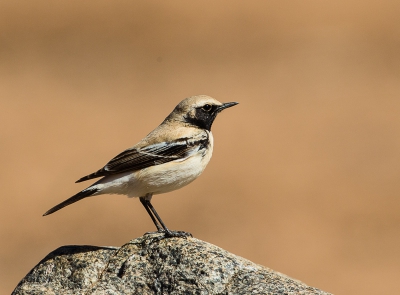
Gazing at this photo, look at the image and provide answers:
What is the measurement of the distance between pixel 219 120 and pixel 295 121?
3.22 meters

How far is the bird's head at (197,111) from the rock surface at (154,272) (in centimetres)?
229

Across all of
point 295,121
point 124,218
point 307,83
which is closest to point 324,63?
point 307,83

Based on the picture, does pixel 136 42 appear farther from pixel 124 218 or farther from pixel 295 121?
pixel 124 218

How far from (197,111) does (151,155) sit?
4.29 feet

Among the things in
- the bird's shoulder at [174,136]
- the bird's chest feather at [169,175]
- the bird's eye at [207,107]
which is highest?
the bird's eye at [207,107]

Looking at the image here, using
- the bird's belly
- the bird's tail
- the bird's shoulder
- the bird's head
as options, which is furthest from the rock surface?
the bird's head

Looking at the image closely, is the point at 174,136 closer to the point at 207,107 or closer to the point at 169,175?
the point at 169,175

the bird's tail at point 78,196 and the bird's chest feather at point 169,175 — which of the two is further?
the bird's chest feather at point 169,175

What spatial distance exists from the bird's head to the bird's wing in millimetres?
505

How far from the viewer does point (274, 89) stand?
34.8 m

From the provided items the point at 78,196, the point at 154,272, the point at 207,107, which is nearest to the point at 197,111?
the point at 207,107

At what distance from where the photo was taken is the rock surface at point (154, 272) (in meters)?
8.23

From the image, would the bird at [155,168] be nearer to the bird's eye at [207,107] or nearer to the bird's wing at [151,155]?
the bird's wing at [151,155]

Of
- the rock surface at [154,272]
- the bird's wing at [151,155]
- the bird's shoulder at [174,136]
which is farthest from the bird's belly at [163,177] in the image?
the rock surface at [154,272]
